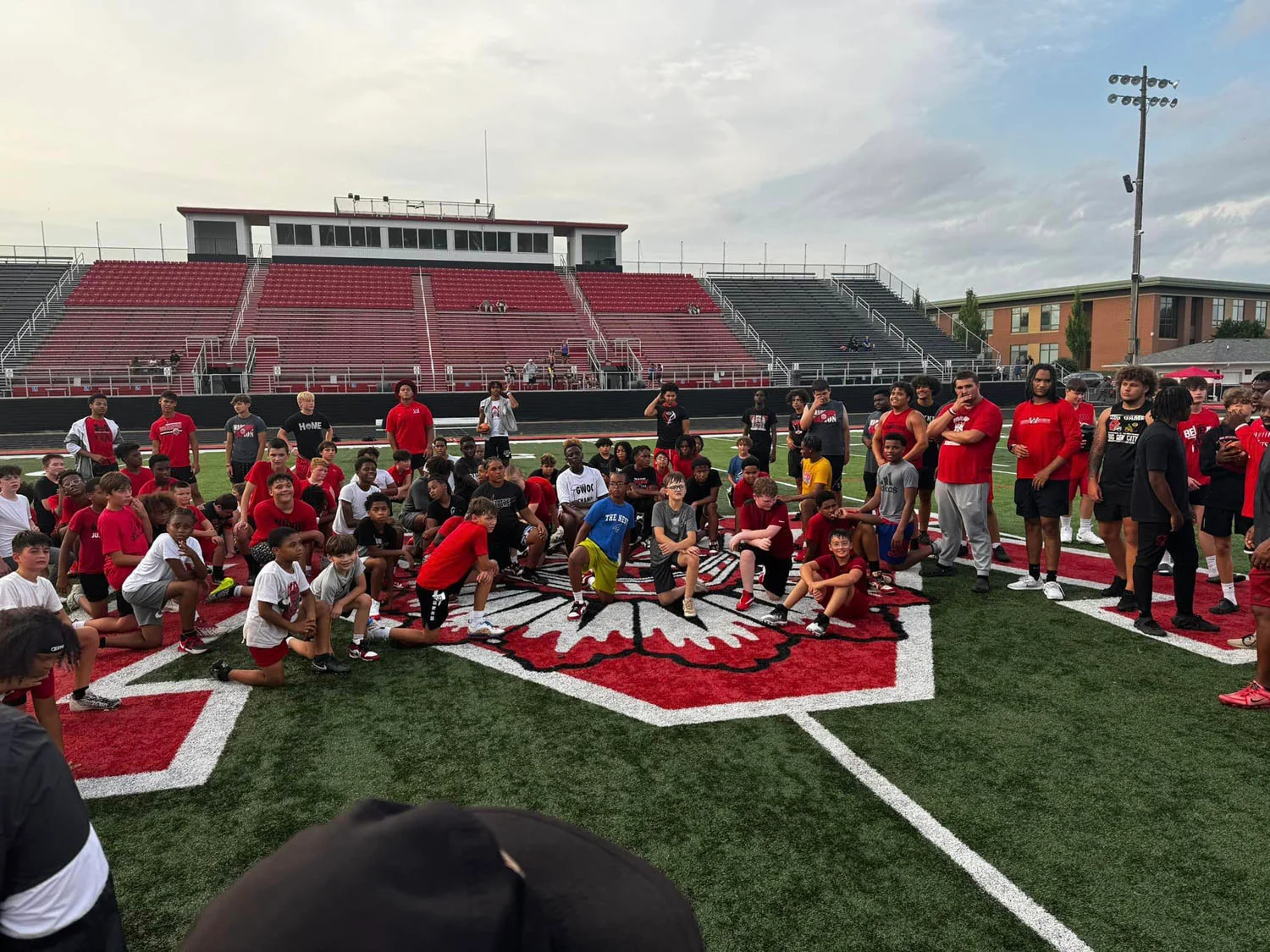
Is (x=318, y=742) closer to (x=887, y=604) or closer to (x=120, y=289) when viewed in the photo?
(x=887, y=604)

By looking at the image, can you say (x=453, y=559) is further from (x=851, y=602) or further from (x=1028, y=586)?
(x=1028, y=586)

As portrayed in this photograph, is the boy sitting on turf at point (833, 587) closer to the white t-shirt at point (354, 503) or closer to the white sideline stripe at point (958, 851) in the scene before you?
the white sideline stripe at point (958, 851)

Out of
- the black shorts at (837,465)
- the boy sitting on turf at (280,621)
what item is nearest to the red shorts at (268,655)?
the boy sitting on turf at (280,621)

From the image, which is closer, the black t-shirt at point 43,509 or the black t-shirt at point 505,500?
the black t-shirt at point 43,509

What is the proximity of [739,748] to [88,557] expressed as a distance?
555 cm

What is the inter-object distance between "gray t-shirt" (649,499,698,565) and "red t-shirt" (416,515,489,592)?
177cm

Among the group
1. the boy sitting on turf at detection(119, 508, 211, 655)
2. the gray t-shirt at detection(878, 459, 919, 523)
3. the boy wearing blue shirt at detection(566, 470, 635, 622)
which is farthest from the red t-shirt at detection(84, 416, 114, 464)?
the gray t-shirt at detection(878, 459, 919, 523)

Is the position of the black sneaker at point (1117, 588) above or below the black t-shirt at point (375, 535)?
below

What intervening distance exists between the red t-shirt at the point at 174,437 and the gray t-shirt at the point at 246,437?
0.51 meters

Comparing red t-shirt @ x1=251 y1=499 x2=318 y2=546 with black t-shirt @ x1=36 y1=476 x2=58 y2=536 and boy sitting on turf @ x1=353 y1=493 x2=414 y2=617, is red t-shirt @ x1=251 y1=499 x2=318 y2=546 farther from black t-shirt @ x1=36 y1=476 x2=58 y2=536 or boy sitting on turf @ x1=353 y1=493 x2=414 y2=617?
black t-shirt @ x1=36 y1=476 x2=58 y2=536

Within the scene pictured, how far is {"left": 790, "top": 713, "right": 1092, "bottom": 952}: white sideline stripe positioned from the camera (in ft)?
10.2

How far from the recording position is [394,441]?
10.7 meters

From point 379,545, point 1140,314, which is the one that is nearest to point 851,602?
point 379,545

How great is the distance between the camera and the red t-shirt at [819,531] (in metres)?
7.05
